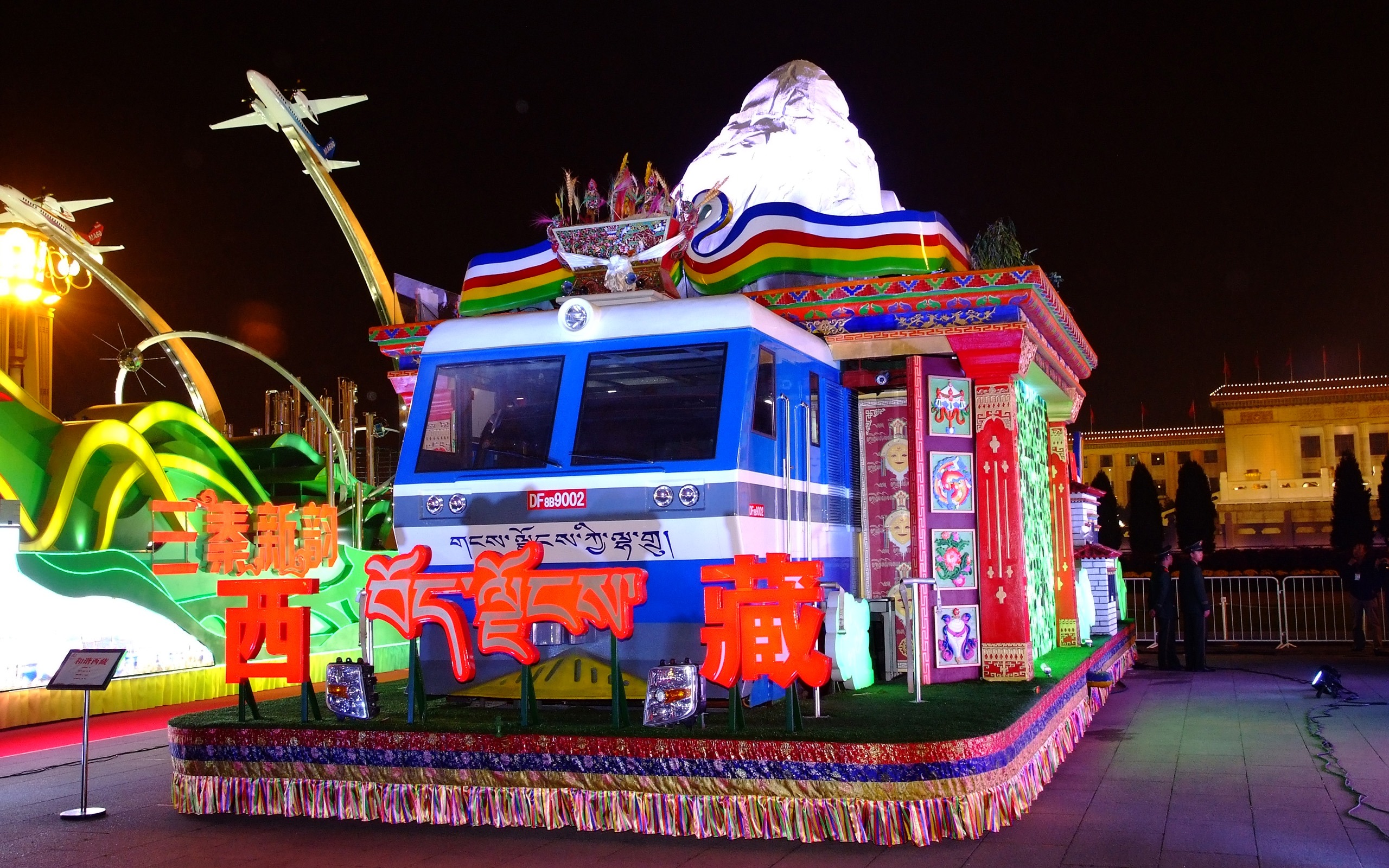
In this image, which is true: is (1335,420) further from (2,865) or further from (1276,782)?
(2,865)

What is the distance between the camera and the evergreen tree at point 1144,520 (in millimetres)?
44594

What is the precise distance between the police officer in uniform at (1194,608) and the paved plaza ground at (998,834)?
6.10 metres

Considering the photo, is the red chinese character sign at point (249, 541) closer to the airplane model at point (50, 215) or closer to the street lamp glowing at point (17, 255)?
the street lamp glowing at point (17, 255)

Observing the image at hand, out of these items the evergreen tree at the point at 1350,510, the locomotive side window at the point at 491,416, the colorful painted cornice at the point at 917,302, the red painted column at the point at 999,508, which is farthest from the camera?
the evergreen tree at the point at 1350,510

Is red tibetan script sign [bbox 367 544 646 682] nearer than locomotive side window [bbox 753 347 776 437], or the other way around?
red tibetan script sign [bbox 367 544 646 682]

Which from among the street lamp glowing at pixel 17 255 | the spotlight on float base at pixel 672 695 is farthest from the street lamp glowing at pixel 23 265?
the spotlight on float base at pixel 672 695

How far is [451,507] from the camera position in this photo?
8625 mm

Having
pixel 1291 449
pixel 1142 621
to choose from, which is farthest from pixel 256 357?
pixel 1291 449

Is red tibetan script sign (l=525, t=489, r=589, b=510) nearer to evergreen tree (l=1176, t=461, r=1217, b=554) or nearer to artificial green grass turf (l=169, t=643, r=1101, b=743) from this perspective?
artificial green grass turf (l=169, t=643, r=1101, b=743)

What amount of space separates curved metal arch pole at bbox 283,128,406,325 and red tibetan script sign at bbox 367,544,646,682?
20.9 m

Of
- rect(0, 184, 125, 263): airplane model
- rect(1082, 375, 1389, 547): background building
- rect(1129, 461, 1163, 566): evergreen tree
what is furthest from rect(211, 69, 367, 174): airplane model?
rect(1082, 375, 1389, 547): background building

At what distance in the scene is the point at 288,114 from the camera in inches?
1083

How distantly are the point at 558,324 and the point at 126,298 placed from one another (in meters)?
22.3

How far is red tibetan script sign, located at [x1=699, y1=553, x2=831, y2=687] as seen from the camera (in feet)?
22.9
